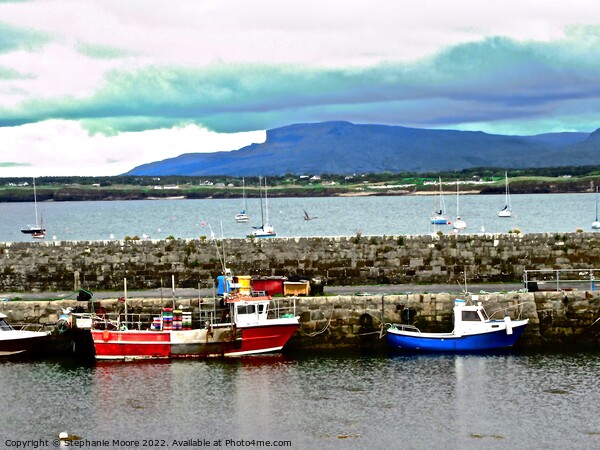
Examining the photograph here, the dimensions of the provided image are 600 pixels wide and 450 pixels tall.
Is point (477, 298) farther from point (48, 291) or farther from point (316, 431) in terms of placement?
point (48, 291)

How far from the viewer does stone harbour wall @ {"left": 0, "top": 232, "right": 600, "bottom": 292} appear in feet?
125

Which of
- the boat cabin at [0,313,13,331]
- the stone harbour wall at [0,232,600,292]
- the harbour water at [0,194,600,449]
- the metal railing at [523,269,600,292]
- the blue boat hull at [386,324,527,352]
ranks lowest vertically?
the harbour water at [0,194,600,449]

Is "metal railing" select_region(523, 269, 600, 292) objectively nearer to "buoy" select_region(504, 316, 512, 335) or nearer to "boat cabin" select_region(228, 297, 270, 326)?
"buoy" select_region(504, 316, 512, 335)

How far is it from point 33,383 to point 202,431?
6.68m

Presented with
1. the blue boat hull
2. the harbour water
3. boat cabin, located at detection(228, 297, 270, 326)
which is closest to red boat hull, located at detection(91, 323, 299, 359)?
boat cabin, located at detection(228, 297, 270, 326)

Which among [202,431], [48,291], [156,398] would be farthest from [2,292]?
[202,431]

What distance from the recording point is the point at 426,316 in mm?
33875

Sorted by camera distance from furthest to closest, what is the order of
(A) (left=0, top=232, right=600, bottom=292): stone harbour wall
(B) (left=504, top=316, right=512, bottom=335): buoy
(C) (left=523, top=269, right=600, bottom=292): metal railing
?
(A) (left=0, top=232, right=600, bottom=292): stone harbour wall → (C) (left=523, top=269, right=600, bottom=292): metal railing → (B) (left=504, top=316, right=512, bottom=335): buoy

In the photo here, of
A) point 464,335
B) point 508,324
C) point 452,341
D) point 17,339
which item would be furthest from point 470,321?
point 17,339

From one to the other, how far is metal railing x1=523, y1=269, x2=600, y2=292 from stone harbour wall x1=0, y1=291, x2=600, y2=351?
2.19 metres

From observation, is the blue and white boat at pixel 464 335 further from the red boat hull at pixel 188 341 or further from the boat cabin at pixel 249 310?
the boat cabin at pixel 249 310

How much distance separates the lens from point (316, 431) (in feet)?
84.2

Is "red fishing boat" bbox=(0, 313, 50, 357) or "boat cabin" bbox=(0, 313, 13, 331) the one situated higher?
"boat cabin" bbox=(0, 313, 13, 331)

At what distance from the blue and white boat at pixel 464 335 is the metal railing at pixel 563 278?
3.36m
